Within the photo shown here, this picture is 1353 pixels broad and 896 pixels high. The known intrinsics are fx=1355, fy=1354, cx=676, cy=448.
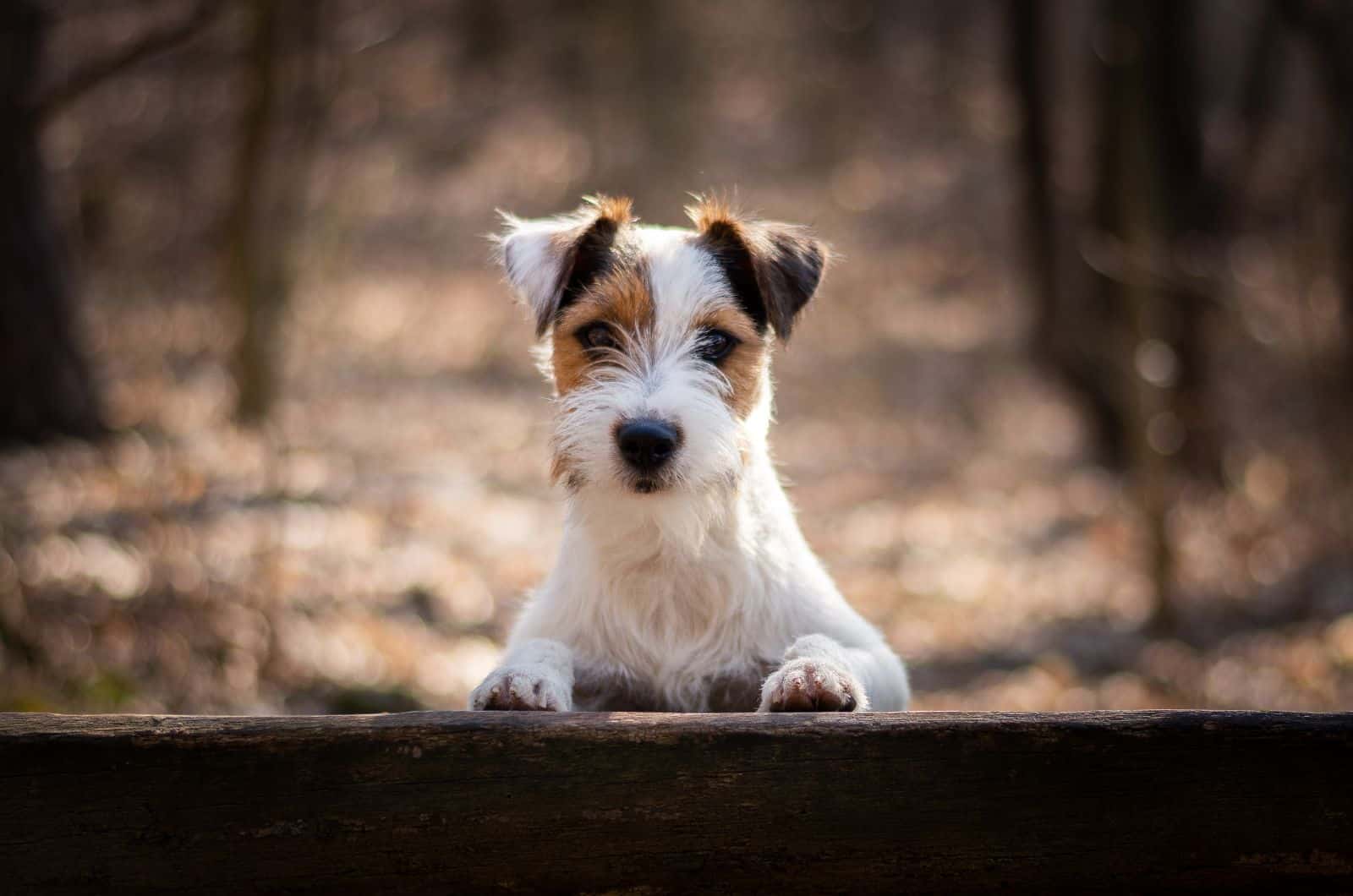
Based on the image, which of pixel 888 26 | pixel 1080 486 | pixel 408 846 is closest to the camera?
pixel 408 846

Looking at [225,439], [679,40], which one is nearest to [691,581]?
[225,439]

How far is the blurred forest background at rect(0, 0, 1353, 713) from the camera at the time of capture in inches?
294

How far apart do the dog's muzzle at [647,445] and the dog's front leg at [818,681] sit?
58 centimetres

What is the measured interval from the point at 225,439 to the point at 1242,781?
9.77m

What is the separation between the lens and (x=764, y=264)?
158 inches

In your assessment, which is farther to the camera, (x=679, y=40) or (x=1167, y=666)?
(x=679, y=40)

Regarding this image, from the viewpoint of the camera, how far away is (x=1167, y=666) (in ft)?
28.8

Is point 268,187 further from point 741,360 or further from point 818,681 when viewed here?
point 818,681

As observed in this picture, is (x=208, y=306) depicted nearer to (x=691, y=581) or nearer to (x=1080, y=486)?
(x=1080, y=486)

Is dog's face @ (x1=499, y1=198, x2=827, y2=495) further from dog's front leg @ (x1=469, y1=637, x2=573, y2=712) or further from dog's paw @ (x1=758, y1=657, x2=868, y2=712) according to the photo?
dog's paw @ (x1=758, y1=657, x2=868, y2=712)

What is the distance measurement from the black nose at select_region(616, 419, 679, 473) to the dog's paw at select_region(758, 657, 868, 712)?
0.64 m

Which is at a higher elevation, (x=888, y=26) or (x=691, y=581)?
(x=888, y=26)

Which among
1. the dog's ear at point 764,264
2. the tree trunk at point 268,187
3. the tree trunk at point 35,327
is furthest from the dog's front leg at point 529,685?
the tree trunk at point 268,187

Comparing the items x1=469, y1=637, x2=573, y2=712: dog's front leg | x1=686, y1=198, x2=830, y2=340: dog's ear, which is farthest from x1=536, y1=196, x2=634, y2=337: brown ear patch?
x1=469, y1=637, x2=573, y2=712: dog's front leg
